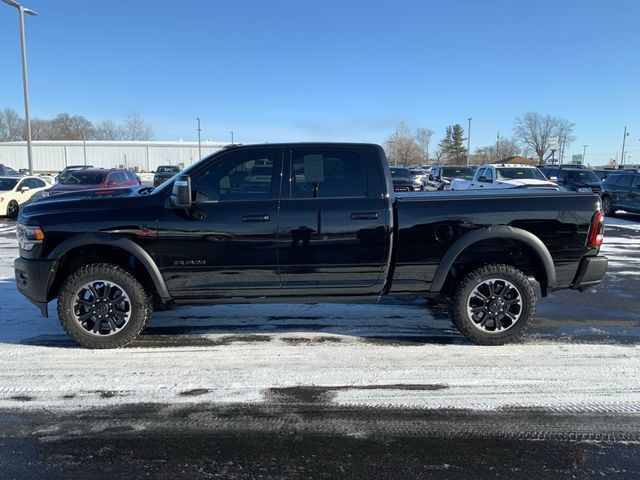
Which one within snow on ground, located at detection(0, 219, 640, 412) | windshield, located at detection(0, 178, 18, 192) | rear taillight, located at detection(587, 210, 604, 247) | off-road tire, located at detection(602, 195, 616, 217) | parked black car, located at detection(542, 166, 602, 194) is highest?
parked black car, located at detection(542, 166, 602, 194)

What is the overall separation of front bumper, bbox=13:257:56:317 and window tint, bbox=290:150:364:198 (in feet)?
7.80

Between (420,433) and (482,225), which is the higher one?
(482,225)

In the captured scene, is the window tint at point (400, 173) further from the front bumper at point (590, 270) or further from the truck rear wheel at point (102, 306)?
the truck rear wheel at point (102, 306)

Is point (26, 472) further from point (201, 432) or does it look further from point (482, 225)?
point (482, 225)

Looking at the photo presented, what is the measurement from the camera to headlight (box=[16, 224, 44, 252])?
4.31 meters

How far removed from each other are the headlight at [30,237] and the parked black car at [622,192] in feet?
58.4

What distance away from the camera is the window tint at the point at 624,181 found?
16984mm

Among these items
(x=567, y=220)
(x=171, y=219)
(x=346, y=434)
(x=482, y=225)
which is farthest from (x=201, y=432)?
(x=567, y=220)

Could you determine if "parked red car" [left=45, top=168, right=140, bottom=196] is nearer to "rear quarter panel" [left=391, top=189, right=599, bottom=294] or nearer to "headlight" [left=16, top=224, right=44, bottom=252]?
"headlight" [left=16, top=224, right=44, bottom=252]

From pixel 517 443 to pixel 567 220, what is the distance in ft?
7.88

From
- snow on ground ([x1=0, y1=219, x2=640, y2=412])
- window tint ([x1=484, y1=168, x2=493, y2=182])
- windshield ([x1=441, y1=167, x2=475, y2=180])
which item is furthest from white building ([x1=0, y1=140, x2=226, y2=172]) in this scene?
snow on ground ([x1=0, y1=219, x2=640, y2=412])

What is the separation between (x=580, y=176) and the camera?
2039 centimetres

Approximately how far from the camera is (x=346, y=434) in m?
3.05

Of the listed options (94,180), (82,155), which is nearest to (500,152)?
(82,155)
